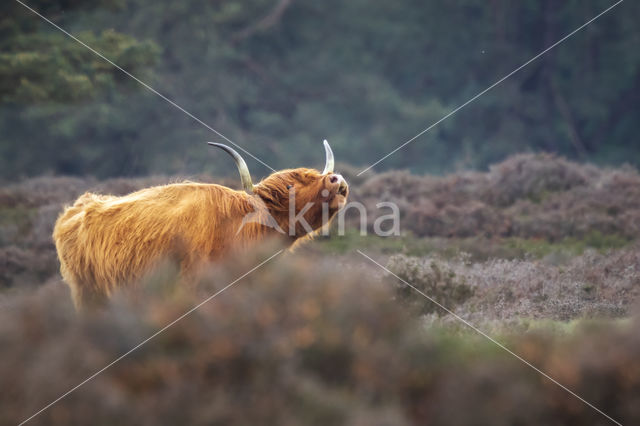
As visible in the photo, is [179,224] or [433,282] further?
[433,282]

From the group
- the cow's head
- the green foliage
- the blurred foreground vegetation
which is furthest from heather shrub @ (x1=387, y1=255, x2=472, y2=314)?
the green foliage

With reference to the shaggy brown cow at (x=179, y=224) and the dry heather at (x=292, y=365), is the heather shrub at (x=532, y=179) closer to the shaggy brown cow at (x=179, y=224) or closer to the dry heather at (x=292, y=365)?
the shaggy brown cow at (x=179, y=224)

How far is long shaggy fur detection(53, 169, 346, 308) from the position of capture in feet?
19.7

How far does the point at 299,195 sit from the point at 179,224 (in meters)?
1.18

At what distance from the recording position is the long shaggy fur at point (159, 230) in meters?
6.00

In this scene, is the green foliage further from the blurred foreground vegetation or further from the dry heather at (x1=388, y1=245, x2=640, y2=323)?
the blurred foreground vegetation

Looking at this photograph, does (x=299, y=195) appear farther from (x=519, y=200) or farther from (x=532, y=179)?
(x=532, y=179)

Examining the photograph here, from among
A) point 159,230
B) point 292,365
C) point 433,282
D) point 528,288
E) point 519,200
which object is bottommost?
point 292,365

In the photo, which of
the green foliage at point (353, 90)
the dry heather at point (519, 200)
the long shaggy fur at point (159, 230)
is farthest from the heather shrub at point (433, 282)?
the green foliage at point (353, 90)

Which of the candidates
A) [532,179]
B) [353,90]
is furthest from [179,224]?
[353,90]

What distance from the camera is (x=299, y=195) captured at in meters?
6.73

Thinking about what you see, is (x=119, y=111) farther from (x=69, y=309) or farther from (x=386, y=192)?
(x=69, y=309)

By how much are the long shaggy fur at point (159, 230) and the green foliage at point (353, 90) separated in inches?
763

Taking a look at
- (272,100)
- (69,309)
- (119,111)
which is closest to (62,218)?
(69,309)
